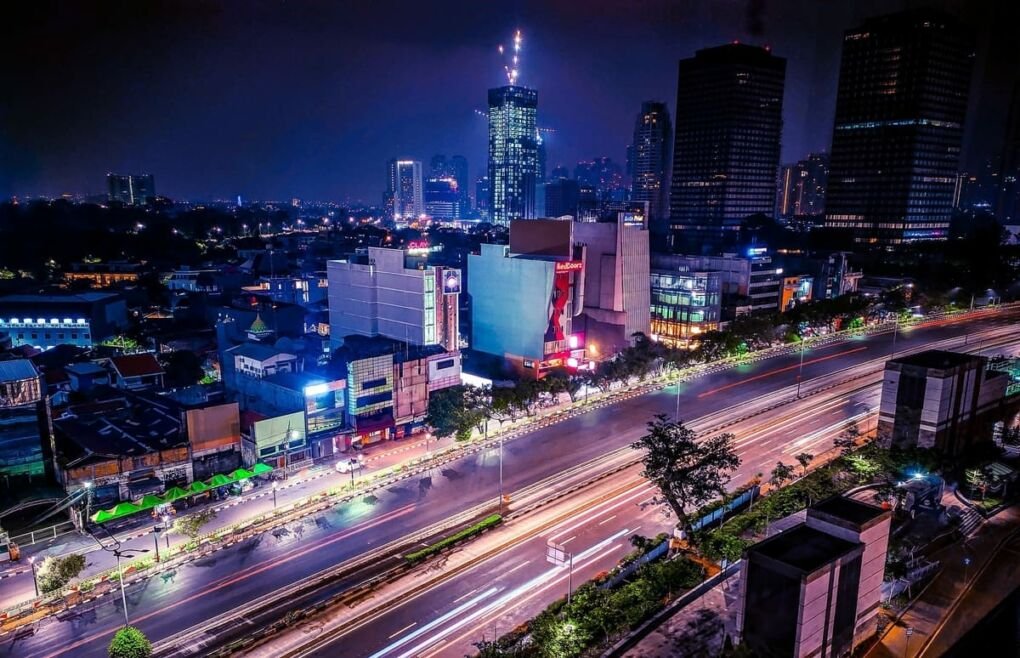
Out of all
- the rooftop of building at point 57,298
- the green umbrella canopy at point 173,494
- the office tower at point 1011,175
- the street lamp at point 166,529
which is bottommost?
the street lamp at point 166,529

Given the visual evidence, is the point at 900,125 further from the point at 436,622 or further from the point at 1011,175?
the point at 436,622

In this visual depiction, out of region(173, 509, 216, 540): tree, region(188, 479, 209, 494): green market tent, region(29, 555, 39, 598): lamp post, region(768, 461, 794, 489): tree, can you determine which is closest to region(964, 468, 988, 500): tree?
region(768, 461, 794, 489): tree

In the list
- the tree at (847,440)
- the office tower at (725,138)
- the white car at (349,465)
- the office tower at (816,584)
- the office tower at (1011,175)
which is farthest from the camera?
the office tower at (725,138)

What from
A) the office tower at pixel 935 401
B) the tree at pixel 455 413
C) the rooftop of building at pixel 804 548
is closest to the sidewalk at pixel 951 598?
the rooftop of building at pixel 804 548

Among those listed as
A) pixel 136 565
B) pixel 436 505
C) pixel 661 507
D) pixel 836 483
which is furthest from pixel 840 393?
pixel 136 565

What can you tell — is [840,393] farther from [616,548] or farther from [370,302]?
[370,302]

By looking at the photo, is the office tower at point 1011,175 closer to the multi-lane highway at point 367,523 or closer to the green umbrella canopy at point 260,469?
the multi-lane highway at point 367,523

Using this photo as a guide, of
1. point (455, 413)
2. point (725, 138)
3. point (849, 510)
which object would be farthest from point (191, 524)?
point (725, 138)
